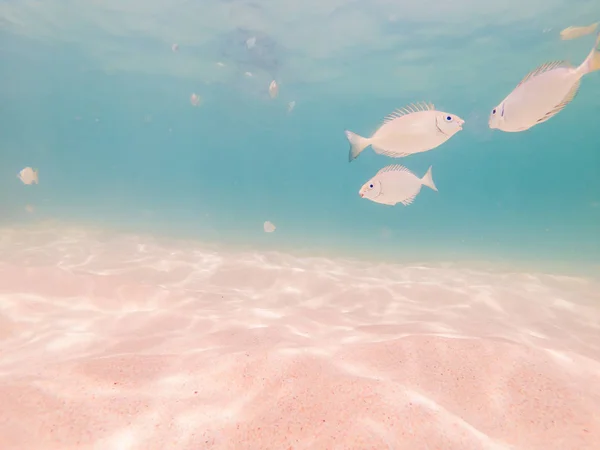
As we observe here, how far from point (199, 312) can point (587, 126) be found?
66075mm

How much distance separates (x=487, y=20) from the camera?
764 inches

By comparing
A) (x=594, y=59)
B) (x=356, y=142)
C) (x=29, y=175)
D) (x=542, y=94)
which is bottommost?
(x=29, y=175)

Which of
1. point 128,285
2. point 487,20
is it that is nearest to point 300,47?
point 487,20

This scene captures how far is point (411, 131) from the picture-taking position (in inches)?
111

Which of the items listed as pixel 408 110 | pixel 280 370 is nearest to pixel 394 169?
pixel 408 110

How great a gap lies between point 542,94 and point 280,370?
8.69ft

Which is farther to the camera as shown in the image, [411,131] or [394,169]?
[394,169]

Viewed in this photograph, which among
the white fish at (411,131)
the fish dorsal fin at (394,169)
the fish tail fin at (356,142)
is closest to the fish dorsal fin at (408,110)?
the white fish at (411,131)

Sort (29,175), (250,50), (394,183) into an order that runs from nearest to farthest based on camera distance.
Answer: (394,183), (29,175), (250,50)

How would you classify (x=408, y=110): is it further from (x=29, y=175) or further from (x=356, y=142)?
(x=29, y=175)

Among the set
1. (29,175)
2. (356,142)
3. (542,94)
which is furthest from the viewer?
(29,175)

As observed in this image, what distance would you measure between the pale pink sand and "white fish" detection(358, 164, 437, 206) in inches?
57.0

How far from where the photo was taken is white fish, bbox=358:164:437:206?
10.8 feet

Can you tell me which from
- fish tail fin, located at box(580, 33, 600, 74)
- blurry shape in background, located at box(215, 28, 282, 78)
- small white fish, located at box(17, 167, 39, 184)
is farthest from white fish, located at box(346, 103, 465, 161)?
blurry shape in background, located at box(215, 28, 282, 78)
